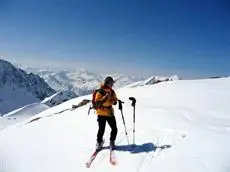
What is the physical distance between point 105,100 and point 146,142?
2.35 m

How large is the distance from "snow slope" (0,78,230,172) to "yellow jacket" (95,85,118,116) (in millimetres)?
1489

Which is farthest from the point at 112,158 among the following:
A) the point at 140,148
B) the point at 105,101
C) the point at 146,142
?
the point at 105,101

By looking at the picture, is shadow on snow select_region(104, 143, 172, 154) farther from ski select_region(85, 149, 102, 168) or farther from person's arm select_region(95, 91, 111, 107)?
person's arm select_region(95, 91, 111, 107)

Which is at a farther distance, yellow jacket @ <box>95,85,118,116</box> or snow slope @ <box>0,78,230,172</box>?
yellow jacket @ <box>95,85,118,116</box>

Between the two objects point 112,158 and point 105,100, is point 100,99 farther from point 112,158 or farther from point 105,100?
point 112,158

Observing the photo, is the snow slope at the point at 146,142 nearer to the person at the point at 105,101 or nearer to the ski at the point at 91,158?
the ski at the point at 91,158

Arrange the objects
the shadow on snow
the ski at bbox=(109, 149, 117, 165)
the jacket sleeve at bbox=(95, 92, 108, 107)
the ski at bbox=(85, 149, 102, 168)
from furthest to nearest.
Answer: the shadow on snow → the jacket sleeve at bbox=(95, 92, 108, 107) → the ski at bbox=(85, 149, 102, 168) → the ski at bbox=(109, 149, 117, 165)

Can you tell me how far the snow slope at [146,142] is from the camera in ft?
35.3

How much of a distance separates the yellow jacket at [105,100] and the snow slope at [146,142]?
149cm

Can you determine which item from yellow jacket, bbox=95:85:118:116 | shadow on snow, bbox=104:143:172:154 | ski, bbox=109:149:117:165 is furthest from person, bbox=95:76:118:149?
shadow on snow, bbox=104:143:172:154

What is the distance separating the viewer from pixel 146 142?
12500 millimetres

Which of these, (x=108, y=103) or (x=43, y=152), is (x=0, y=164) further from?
(x=108, y=103)

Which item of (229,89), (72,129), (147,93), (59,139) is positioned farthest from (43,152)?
(229,89)

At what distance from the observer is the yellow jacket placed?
11.6m
